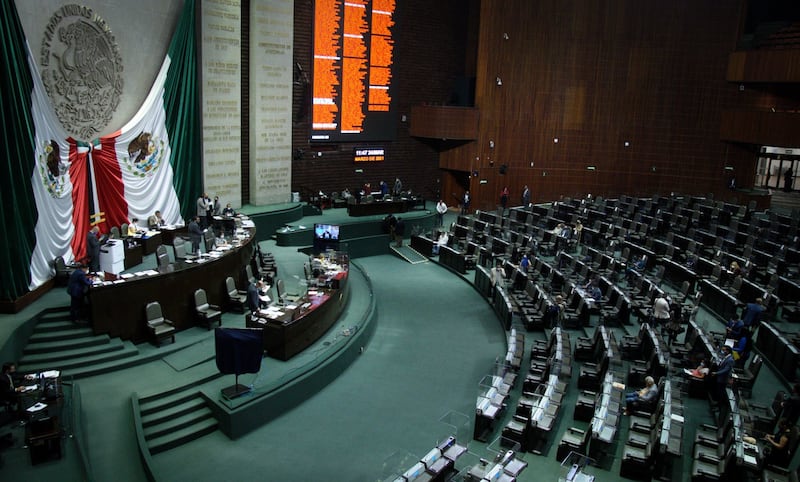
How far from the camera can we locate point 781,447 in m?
9.96

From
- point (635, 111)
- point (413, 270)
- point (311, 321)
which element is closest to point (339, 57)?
point (413, 270)

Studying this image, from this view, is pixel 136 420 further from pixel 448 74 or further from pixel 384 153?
pixel 448 74

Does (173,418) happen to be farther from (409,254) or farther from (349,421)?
(409,254)

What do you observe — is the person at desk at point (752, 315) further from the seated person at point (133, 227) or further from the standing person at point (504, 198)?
the standing person at point (504, 198)

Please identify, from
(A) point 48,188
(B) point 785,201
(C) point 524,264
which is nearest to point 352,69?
(C) point 524,264

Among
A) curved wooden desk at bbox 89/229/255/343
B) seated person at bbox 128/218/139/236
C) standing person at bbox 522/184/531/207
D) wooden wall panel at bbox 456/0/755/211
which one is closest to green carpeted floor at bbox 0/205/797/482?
curved wooden desk at bbox 89/229/255/343

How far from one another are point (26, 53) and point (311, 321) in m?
8.44

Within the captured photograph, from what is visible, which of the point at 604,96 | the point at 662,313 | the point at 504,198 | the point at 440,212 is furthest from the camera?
the point at 604,96

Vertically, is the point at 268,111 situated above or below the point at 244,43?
below

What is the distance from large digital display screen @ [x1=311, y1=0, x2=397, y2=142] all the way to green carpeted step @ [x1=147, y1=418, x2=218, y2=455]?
708 inches

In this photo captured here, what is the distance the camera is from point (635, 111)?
31156 mm

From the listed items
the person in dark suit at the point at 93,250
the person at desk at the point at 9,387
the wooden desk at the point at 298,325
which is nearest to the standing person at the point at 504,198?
the wooden desk at the point at 298,325

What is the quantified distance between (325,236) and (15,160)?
390 inches


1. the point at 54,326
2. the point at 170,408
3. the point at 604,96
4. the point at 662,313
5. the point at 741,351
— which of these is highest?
the point at 604,96
